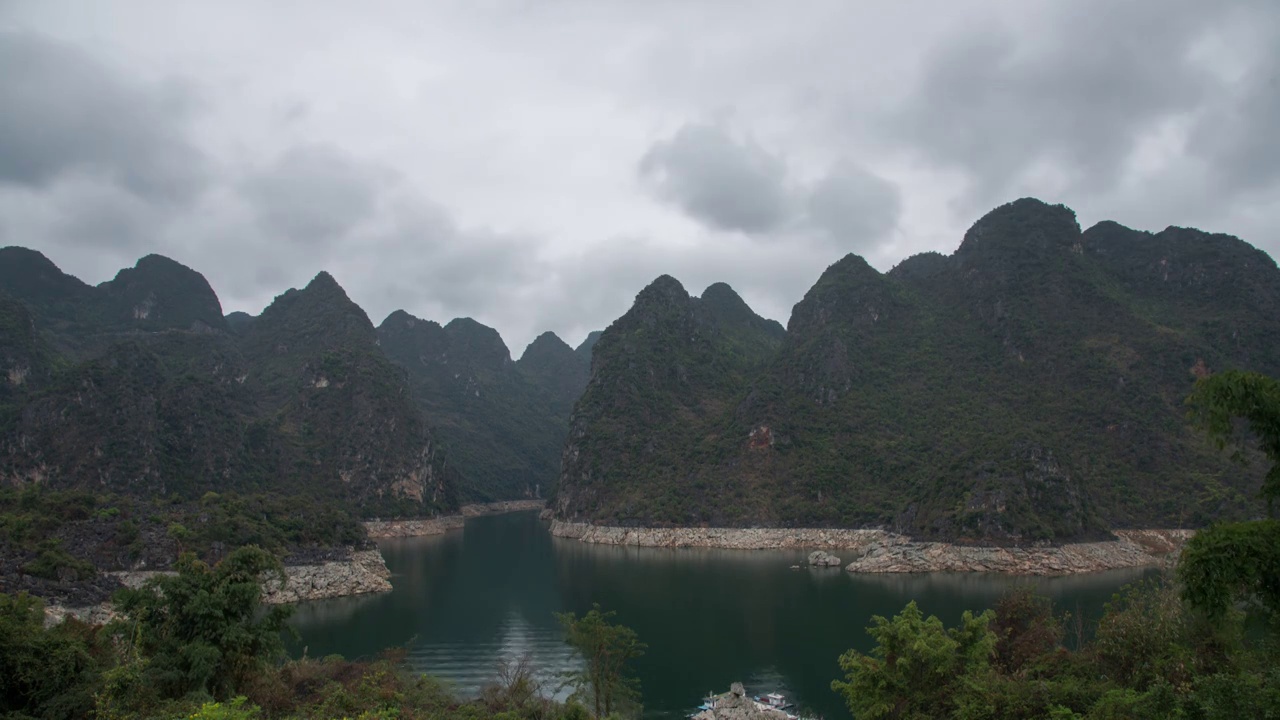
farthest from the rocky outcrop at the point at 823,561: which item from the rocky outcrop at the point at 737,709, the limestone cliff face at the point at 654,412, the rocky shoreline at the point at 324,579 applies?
the rocky outcrop at the point at 737,709

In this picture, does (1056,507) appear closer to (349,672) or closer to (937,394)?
(937,394)

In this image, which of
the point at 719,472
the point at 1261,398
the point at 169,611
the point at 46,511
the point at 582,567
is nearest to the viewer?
the point at 1261,398

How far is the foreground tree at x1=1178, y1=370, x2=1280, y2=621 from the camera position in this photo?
379 inches

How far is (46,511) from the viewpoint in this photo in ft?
137

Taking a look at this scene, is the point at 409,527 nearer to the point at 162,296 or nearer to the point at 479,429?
the point at 479,429

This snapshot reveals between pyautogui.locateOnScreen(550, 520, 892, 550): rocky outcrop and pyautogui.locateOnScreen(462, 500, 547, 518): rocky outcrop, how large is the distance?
53.1 metres

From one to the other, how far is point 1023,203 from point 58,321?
167m

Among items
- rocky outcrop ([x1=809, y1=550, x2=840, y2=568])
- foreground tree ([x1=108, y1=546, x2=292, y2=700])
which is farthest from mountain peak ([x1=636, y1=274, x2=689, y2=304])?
foreground tree ([x1=108, y1=546, x2=292, y2=700])

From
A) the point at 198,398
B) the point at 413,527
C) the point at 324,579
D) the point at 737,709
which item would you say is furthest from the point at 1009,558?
the point at 198,398

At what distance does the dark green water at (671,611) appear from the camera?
98.1 feet

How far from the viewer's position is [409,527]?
9919 cm

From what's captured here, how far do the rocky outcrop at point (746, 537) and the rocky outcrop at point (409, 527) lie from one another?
2827 centimetres

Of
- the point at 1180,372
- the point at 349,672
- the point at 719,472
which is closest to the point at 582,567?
the point at 719,472

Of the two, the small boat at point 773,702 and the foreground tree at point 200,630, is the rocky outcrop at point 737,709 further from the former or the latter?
the foreground tree at point 200,630
